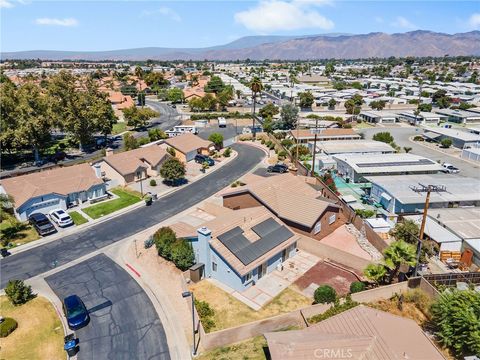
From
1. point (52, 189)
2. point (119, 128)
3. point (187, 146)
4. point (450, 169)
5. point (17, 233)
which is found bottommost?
point (17, 233)

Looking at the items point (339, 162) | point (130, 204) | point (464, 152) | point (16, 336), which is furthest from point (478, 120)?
point (16, 336)

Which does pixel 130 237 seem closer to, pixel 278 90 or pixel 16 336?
pixel 16 336

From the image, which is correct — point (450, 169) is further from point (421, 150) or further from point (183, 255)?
point (183, 255)

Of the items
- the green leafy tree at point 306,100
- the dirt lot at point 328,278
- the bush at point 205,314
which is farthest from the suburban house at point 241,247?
the green leafy tree at point 306,100

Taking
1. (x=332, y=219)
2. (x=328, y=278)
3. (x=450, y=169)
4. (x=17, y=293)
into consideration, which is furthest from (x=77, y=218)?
(x=450, y=169)

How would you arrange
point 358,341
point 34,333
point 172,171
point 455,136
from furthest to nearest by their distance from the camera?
1. point 455,136
2. point 172,171
3. point 34,333
4. point 358,341

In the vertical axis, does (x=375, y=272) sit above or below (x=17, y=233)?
above
